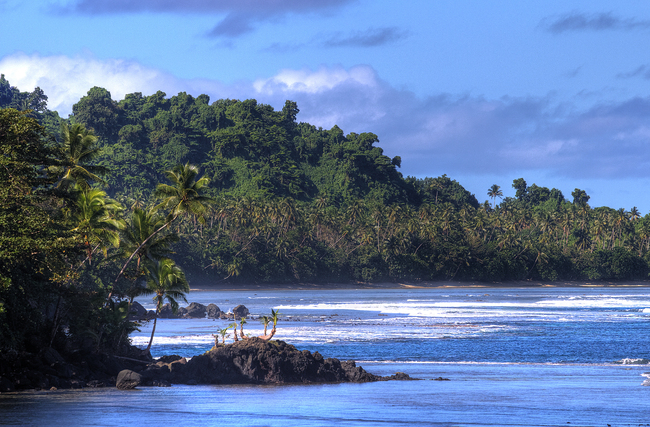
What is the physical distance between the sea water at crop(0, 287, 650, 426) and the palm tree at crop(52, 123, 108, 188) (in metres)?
10.5

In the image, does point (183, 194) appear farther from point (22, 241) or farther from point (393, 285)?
point (393, 285)

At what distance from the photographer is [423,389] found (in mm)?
26547

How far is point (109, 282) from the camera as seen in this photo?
57.2 metres

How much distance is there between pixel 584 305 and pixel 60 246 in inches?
2832

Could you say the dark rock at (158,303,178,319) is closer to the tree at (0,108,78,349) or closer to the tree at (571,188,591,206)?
the tree at (0,108,78,349)

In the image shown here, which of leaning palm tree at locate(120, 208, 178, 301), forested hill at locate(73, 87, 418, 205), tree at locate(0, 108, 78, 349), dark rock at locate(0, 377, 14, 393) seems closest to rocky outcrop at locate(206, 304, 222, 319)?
leaning palm tree at locate(120, 208, 178, 301)

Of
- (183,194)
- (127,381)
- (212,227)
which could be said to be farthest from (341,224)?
(127,381)

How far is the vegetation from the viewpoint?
25.4 m

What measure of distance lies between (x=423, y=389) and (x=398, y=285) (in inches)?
4566

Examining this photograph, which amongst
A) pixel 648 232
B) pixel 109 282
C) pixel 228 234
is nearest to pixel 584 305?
pixel 109 282

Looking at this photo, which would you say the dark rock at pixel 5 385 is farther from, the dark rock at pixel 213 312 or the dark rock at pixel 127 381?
the dark rock at pixel 213 312

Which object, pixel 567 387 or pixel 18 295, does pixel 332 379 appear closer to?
pixel 567 387

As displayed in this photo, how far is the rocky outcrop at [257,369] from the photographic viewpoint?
28891 mm

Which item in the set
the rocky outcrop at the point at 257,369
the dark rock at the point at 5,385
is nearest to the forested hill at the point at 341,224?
the rocky outcrop at the point at 257,369
